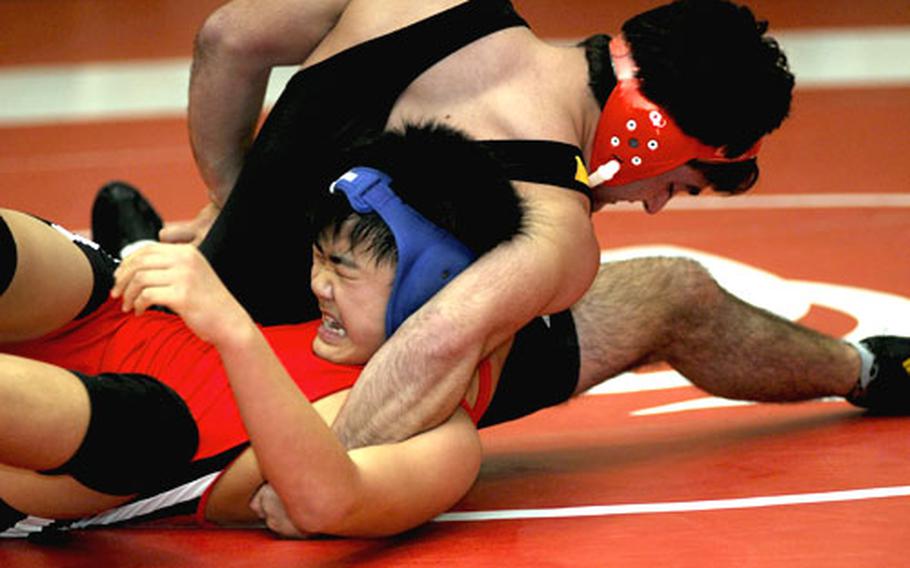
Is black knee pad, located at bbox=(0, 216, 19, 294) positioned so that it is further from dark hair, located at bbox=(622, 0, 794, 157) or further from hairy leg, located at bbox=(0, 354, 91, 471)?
dark hair, located at bbox=(622, 0, 794, 157)

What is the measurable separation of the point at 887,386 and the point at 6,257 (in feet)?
6.09

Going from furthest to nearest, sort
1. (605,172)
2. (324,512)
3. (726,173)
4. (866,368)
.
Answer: (866,368), (726,173), (605,172), (324,512)

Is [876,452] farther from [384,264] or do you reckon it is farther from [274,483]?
[274,483]

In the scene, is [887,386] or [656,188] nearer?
[656,188]

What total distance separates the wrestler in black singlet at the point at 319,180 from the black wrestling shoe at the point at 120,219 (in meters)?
1.14

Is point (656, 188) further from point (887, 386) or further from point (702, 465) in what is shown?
point (887, 386)

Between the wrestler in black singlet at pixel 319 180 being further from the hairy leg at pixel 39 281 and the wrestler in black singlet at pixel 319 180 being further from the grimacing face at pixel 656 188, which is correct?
the hairy leg at pixel 39 281

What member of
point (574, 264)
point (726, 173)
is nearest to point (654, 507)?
point (574, 264)

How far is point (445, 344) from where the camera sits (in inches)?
116

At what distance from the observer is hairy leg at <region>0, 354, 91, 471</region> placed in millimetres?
2543

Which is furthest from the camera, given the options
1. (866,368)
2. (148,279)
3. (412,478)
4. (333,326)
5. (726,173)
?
(866,368)

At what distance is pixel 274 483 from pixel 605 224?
344cm

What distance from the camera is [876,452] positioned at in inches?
137

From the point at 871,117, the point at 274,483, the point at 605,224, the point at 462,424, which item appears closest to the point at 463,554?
the point at 462,424
